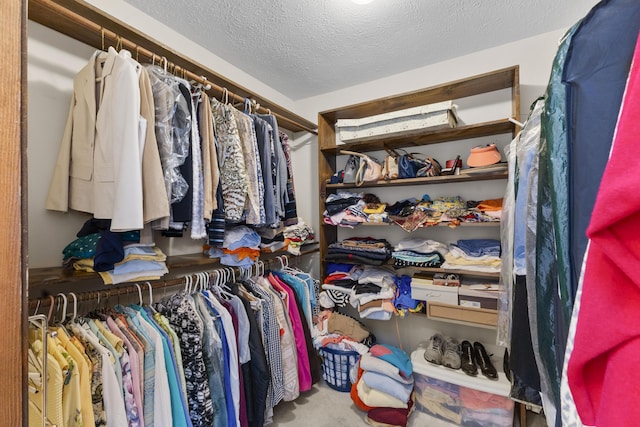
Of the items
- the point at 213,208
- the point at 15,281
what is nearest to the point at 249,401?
the point at 213,208

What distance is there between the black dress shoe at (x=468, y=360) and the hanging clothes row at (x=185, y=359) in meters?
0.96

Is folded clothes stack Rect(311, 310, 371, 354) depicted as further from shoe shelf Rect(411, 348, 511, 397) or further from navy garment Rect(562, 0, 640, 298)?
navy garment Rect(562, 0, 640, 298)

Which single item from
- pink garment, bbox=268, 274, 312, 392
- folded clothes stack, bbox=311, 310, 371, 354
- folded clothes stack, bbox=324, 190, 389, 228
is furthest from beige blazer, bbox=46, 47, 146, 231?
folded clothes stack, bbox=311, 310, 371, 354

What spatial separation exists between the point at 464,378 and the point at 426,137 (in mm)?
1558

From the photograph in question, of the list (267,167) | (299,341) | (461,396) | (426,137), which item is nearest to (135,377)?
(299,341)

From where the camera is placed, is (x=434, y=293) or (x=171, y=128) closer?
(x=171, y=128)

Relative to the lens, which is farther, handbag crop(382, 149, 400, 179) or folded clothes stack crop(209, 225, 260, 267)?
handbag crop(382, 149, 400, 179)

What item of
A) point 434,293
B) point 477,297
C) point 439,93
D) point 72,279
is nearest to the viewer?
point 72,279

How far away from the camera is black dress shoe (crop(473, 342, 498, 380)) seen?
1.60 m

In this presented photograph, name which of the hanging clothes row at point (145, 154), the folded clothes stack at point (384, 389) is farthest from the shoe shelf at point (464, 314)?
the hanging clothes row at point (145, 154)

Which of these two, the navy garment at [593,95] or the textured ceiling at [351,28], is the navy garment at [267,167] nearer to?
the textured ceiling at [351,28]

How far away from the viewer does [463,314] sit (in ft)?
5.66

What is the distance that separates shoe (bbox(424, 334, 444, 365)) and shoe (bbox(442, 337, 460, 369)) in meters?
0.02

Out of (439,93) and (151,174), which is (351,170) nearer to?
(439,93)
